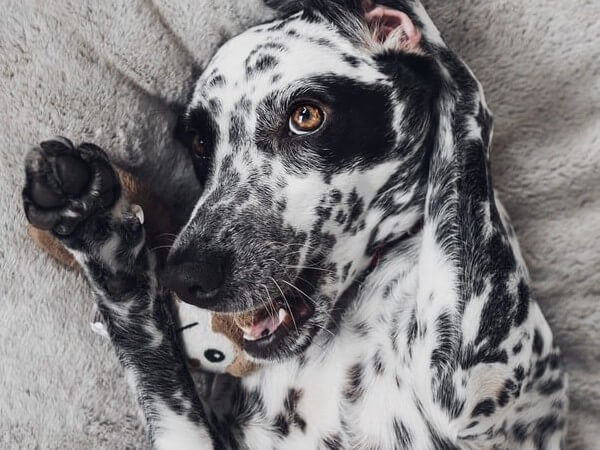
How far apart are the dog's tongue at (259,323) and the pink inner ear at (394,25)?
0.66 meters

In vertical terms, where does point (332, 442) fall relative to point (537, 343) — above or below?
below

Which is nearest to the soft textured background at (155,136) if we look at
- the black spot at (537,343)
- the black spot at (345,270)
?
the black spot at (537,343)

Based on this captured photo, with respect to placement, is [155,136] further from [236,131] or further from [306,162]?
[306,162]

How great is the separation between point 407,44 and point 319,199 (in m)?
0.41

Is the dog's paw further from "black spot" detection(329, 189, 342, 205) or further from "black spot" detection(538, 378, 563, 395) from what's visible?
"black spot" detection(538, 378, 563, 395)

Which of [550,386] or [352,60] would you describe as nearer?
[352,60]

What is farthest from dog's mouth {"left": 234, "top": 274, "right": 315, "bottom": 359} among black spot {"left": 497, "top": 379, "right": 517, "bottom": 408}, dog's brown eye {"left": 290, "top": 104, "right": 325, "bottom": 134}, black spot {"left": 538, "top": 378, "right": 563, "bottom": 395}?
black spot {"left": 538, "top": 378, "right": 563, "bottom": 395}

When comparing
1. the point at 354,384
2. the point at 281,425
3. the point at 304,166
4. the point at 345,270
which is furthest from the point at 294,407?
the point at 304,166

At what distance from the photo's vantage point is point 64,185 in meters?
1.57

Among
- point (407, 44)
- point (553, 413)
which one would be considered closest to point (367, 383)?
point (553, 413)

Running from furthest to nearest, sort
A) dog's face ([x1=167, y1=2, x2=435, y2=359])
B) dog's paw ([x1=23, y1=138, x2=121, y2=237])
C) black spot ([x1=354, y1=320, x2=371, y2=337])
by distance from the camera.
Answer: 1. black spot ([x1=354, y1=320, x2=371, y2=337])
2. dog's face ([x1=167, y1=2, x2=435, y2=359])
3. dog's paw ([x1=23, y1=138, x2=121, y2=237])

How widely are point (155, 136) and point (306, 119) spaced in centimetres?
53

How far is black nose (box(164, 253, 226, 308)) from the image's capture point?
1594mm

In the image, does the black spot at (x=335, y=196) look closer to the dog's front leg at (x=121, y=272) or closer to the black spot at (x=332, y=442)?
the dog's front leg at (x=121, y=272)
